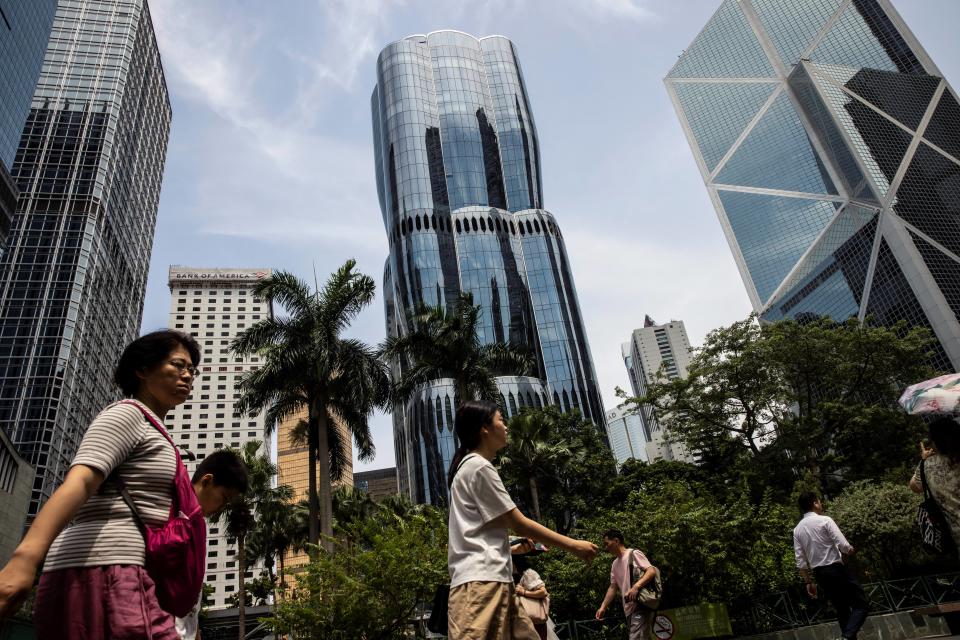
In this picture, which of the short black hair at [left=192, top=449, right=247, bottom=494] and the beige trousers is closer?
the beige trousers

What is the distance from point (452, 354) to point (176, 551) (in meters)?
18.4

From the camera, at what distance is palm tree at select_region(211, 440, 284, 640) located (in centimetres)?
2614

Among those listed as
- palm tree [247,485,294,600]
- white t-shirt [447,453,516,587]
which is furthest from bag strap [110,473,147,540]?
palm tree [247,485,294,600]

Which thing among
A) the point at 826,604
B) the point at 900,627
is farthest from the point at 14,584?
the point at 826,604

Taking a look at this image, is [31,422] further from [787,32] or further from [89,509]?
[787,32]

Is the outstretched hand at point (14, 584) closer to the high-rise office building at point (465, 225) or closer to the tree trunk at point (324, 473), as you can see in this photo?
the tree trunk at point (324, 473)

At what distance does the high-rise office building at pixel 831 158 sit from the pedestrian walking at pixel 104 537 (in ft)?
223

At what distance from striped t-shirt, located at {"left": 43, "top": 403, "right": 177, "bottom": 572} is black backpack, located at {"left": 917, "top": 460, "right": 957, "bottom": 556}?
4997mm

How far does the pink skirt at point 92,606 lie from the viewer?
1.93 m

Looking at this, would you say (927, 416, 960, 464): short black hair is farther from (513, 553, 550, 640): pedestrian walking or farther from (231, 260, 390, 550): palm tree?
(231, 260, 390, 550): palm tree

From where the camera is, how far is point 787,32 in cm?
8412

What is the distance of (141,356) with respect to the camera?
8.40ft

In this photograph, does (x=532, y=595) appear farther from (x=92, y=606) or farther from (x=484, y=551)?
(x=92, y=606)

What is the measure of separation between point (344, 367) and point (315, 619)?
377 inches
